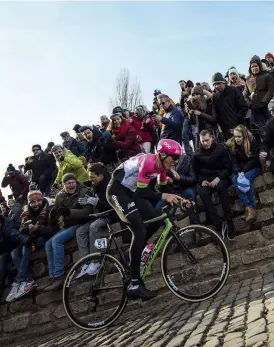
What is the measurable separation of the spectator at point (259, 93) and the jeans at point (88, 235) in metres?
3.82

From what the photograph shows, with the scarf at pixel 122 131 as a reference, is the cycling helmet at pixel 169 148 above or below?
below

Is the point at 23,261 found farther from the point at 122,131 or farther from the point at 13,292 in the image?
the point at 122,131

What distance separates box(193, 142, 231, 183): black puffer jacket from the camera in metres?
8.09

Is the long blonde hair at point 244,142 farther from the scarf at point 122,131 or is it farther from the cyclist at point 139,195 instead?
the scarf at point 122,131

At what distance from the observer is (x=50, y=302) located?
28.5 ft

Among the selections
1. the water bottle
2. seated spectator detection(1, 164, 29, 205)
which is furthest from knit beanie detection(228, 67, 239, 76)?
seated spectator detection(1, 164, 29, 205)

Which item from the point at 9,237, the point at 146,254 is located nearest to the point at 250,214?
the point at 146,254

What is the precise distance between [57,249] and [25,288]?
1032mm

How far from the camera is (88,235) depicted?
27.7ft

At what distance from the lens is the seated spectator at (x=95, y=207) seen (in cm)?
816

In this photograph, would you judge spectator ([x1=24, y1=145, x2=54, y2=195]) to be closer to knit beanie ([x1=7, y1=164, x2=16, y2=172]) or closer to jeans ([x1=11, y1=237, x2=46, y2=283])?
knit beanie ([x1=7, y1=164, x2=16, y2=172])

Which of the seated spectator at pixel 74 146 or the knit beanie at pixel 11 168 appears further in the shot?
the knit beanie at pixel 11 168

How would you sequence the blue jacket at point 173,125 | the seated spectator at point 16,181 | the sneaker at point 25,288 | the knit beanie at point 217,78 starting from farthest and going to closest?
the seated spectator at point 16,181
the blue jacket at point 173,125
the knit beanie at point 217,78
the sneaker at point 25,288

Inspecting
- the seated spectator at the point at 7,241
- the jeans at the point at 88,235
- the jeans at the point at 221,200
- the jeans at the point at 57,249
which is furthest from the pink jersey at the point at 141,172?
the seated spectator at the point at 7,241
